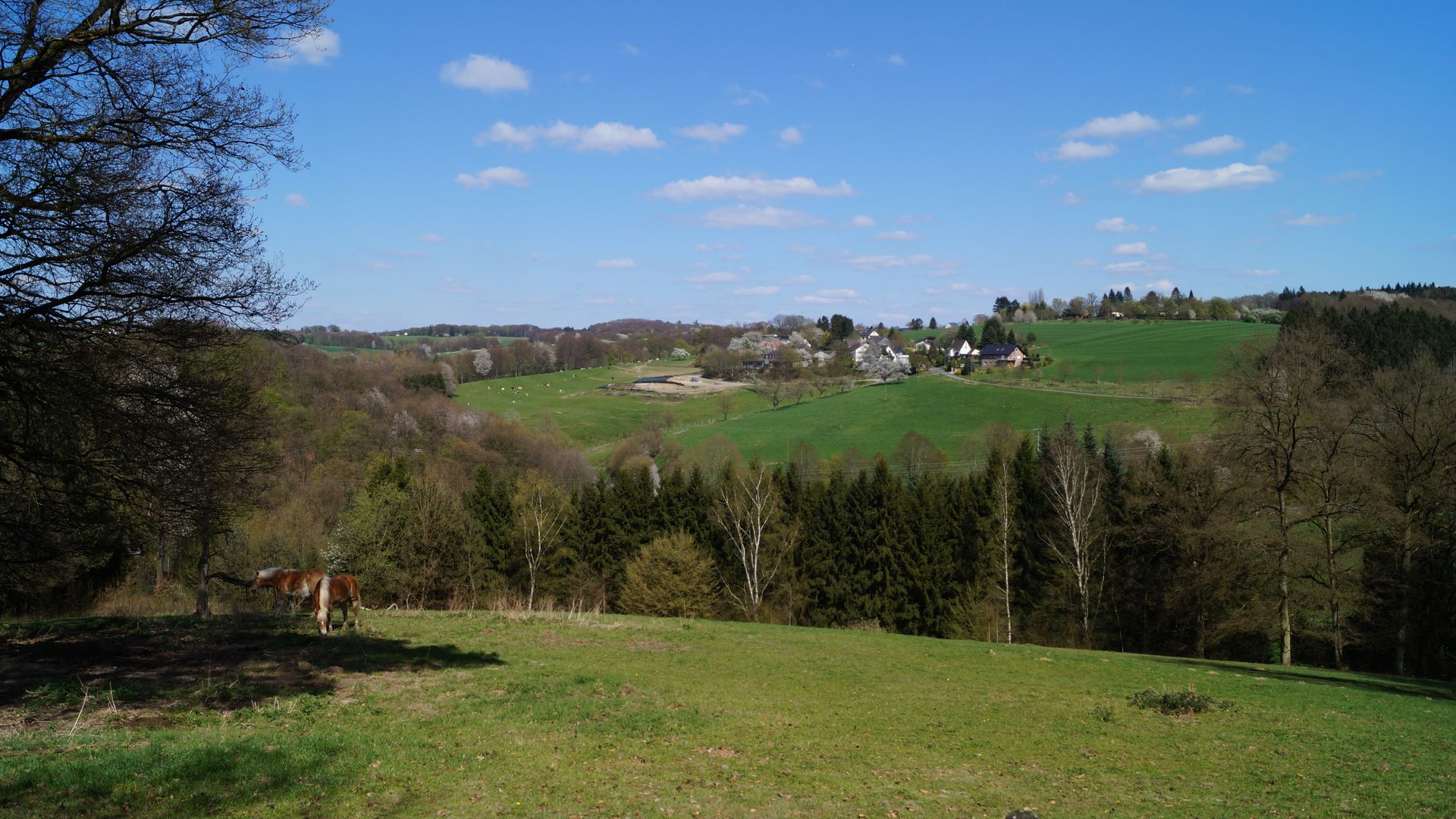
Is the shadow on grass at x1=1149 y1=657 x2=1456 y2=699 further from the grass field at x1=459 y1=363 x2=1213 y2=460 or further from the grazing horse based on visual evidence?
the grass field at x1=459 y1=363 x2=1213 y2=460

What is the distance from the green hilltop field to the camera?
7556cm

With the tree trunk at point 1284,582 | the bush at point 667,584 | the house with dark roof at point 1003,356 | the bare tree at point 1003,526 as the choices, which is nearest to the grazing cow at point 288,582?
the bush at point 667,584

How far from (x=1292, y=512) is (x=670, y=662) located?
2726 centimetres

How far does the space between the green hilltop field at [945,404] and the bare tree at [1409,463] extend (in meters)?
34.3

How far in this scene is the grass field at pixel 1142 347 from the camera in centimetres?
8894

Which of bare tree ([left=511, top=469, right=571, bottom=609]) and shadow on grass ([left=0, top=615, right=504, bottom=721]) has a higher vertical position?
shadow on grass ([left=0, top=615, right=504, bottom=721])

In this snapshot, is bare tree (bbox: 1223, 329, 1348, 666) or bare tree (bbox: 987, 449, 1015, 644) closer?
bare tree (bbox: 1223, 329, 1348, 666)

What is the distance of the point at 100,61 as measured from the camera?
9.66 metres

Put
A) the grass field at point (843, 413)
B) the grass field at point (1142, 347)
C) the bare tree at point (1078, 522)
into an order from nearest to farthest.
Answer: the bare tree at point (1078, 522), the grass field at point (843, 413), the grass field at point (1142, 347)

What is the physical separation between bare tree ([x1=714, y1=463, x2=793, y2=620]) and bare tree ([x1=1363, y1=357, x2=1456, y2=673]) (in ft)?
87.7

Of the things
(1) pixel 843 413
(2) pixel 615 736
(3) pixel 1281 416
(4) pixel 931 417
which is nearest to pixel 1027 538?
(3) pixel 1281 416

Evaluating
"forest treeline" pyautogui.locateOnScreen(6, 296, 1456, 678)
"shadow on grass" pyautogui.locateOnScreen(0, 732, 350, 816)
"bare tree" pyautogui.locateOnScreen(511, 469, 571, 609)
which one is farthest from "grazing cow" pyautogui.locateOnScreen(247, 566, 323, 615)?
"bare tree" pyautogui.locateOnScreen(511, 469, 571, 609)

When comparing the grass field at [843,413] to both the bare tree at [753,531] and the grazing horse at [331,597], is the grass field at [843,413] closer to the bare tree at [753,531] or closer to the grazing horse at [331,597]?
the bare tree at [753,531]

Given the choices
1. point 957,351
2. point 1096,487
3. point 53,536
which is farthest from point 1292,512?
point 957,351
